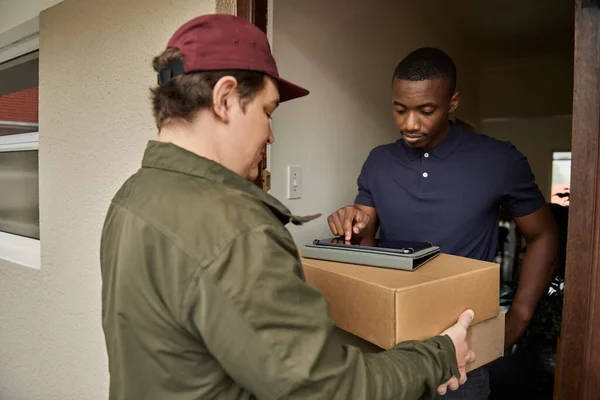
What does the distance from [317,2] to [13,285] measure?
181cm

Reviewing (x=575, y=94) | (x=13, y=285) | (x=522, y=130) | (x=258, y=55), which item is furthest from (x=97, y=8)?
(x=522, y=130)

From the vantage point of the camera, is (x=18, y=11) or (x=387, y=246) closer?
(x=387, y=246)

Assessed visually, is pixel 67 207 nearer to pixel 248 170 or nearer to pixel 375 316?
pixel 248 170

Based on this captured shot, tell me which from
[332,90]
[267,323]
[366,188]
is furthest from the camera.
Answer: [332,90]

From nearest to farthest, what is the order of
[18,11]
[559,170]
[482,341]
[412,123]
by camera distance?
1. [482,341]
2. [412,123]
3. [18,11]
4. [559,170]

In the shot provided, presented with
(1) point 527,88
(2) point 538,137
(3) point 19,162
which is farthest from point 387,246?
(2) point 538,137

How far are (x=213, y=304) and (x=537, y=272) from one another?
3.40 ft

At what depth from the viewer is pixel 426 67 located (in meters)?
1.27

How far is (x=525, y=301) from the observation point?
1.23m

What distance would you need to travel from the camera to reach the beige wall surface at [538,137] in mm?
4551

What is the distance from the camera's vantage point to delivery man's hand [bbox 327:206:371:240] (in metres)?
1.25

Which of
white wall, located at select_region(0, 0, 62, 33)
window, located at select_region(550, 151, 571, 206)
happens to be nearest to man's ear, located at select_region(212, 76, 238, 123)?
white wall, located at select_region(0, 0, 62, 33)

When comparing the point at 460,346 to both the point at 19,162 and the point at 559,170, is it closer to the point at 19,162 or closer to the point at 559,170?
the point at 19,162

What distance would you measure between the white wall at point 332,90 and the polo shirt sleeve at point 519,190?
668 mm
